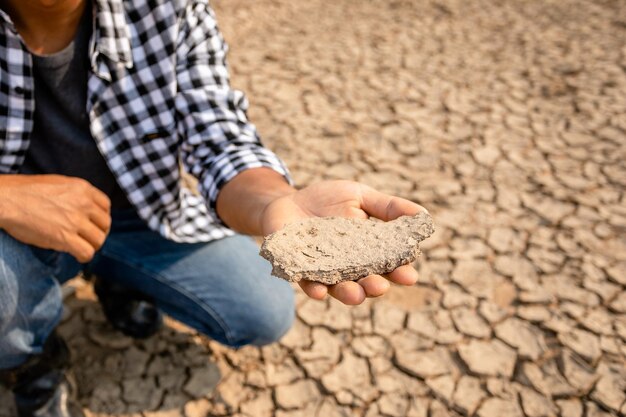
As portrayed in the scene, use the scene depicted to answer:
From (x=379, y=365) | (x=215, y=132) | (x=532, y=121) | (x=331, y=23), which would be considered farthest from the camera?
(x=331, y=23)

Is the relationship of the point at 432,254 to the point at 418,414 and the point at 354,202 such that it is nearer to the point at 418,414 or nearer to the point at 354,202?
the point at 418,414

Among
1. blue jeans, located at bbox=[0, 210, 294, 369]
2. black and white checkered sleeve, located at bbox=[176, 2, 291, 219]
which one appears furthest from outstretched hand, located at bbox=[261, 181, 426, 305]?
blue jeans, located at bbox=[0, 210, 294, 369]

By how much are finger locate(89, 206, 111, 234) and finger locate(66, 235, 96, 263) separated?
5cm

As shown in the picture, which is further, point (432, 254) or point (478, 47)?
point (478, 47)

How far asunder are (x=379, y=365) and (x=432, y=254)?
0.57 m

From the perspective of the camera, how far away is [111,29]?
1.26 metres

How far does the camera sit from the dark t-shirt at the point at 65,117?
1.28m

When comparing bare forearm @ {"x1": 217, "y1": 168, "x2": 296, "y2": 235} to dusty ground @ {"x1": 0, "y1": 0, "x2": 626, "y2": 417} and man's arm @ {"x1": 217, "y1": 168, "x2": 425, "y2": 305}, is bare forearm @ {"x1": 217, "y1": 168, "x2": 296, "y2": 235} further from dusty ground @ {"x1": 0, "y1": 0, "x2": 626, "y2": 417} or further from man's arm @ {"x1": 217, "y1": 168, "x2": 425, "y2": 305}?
dusty ground @ {"x1": 0, "y1": 0, "x2": 626, "y2": 417}

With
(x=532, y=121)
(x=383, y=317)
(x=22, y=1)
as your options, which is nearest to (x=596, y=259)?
(x=383, y=317)

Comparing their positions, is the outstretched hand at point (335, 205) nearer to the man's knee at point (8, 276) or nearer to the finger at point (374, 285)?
the finger at point (374, 285)

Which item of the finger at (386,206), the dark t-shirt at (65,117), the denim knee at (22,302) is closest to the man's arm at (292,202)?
the finger at (386,206)

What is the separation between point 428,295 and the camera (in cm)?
199

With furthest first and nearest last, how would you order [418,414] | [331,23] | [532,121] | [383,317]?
[331,23]
[532,121]
[383,317]
[418,414]

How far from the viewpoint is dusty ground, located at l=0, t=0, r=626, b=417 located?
65.8 inches
